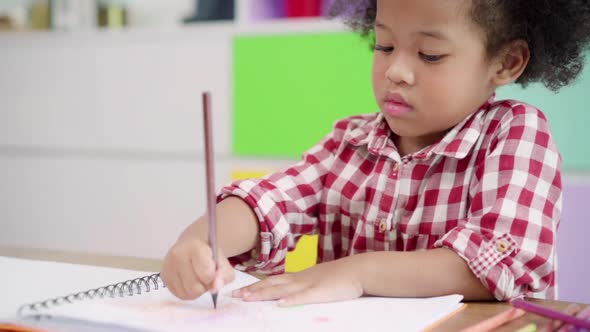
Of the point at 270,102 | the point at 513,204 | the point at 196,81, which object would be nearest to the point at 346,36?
the point at 270,102

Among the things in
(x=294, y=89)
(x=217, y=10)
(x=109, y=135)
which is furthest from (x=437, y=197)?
(x=109, y=135)

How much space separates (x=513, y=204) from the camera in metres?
0.78

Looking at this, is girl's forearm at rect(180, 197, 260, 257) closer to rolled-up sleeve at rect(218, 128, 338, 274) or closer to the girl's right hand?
rolled-up sleeve at rect(218, 128, 338, 274)

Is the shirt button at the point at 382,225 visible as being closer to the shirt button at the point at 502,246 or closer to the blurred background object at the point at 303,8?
the shirt button at the point at 502,246

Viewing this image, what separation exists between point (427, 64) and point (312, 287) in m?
0.30

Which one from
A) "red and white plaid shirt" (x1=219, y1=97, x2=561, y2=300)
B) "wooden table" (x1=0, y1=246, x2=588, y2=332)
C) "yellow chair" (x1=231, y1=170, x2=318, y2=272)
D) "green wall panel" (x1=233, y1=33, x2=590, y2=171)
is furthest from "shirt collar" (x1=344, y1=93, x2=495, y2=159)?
"green wall panel" (x1=233, y1=33, x2=590, y2=171)

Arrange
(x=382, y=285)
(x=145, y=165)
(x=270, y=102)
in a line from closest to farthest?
(x=382, y=285)
(x=270, y=102)
(x=145, y=165)

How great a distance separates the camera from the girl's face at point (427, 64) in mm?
862

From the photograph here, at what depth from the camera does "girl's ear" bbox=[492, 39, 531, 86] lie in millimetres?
933

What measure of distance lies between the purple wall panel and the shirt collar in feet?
2.91

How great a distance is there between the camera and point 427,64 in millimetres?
869

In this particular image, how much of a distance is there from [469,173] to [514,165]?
83mm

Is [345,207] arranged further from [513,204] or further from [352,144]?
[513,204]

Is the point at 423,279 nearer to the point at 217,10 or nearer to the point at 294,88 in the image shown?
the point at 294,88
